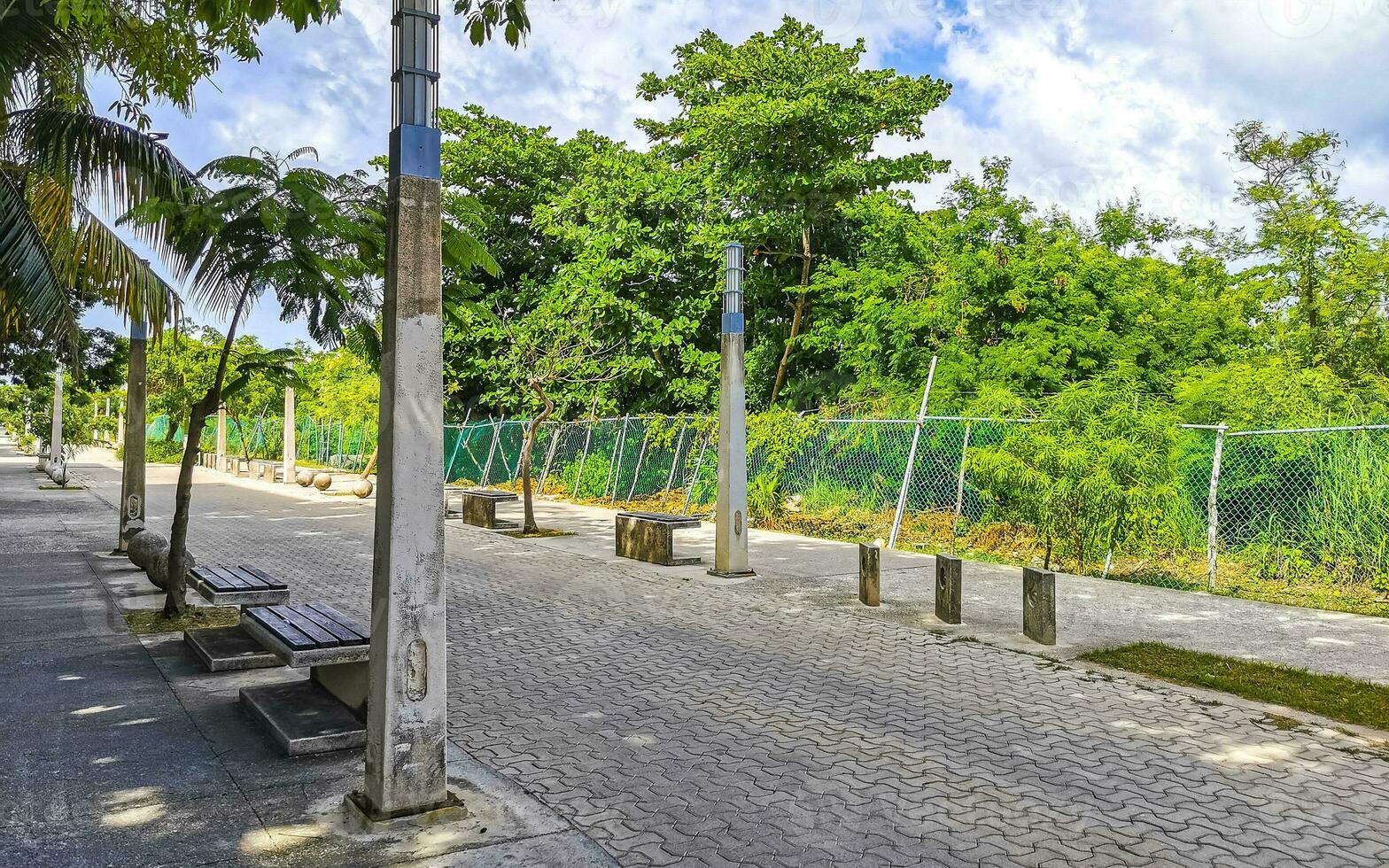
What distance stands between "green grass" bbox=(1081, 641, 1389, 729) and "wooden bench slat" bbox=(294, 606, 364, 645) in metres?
5.28

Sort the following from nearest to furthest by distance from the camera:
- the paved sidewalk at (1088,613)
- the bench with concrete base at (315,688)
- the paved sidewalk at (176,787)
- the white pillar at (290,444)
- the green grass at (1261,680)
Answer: the paved sidewalk at (176,787) < the bench with concrete base at (315,688) < the green grass at (1261,680) < the paved sidewalk at (1088,613) < the white pillar at (290,444)

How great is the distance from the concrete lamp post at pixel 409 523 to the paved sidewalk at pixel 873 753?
730 millimetres

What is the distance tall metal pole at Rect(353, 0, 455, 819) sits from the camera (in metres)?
4.10

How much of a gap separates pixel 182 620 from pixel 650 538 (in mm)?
6008

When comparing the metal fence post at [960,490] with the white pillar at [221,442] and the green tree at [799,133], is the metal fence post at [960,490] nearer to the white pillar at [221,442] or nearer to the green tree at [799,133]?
the green tree at [799,133]

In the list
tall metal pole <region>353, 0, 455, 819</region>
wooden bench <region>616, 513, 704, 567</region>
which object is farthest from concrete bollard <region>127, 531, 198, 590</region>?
tall metal pole <region>353, 0, 455, 819</region>

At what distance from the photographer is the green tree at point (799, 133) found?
2194 cm

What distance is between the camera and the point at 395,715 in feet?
13.4

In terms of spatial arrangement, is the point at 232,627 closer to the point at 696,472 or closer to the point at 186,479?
the point at 186,479

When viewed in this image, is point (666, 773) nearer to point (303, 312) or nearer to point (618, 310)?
point (303, 312)

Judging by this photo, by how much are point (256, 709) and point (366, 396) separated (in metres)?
30.5

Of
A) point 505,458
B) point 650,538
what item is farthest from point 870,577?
point 505,458

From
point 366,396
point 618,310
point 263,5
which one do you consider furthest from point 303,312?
point 366,396

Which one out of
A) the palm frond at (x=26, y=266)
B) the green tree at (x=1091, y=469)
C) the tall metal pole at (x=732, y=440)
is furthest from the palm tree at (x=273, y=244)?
the green tree at (x=1091, y=469)
